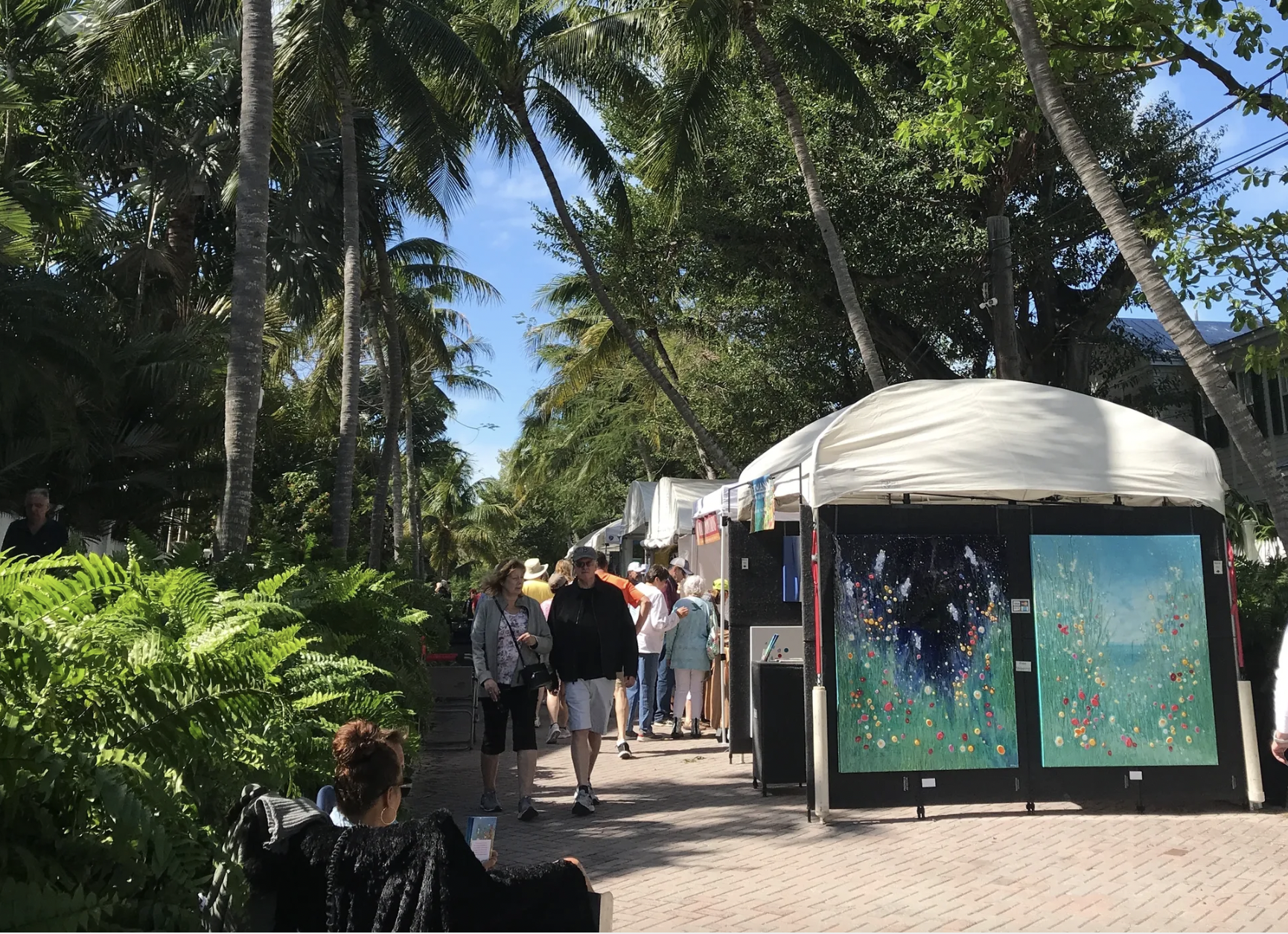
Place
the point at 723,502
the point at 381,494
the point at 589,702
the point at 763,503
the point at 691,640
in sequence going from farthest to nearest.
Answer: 1. the point at 381,494
2. the point at 691,640
3. the point at 723,502
4. the point at 763,503
5. the point at 589,702

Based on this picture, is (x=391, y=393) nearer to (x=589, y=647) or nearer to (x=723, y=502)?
(x=723, y=502)

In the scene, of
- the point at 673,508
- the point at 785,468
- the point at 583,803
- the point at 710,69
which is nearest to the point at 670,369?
the point at 710,69

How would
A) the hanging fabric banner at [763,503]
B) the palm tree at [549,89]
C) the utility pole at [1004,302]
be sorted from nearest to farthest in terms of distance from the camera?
the hanging fabric banner at [763,503] < the utility pole at [1004,302] < the palm tree at [549,89]

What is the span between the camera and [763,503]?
33.2 ft

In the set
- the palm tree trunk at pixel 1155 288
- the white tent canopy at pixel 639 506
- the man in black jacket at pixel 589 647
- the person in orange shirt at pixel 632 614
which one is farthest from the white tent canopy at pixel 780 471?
the white tent canopy at pixel 639 506

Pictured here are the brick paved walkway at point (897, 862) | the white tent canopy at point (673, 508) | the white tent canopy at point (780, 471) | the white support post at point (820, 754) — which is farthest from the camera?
the white tent canopy at point (673, 508)

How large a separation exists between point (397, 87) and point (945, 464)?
36.9 feet

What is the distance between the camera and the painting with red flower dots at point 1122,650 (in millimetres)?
8453

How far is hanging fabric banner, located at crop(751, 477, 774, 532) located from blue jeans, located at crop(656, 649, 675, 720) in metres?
3.56

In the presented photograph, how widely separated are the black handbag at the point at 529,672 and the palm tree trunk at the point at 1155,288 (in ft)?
18.5

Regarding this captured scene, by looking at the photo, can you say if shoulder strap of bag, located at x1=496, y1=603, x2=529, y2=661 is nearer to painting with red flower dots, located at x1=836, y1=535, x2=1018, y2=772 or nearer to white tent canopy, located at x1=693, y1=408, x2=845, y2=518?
painting with red flower dots, located at x1=836, y1=535, x2=1018, y2=772

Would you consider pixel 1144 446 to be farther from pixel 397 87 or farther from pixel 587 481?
pixel 587 481

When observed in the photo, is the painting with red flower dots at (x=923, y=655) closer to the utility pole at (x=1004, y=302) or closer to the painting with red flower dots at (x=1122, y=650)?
the painting with red flower dots at (x=1122, y=650)

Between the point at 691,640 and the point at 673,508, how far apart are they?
5.46 metres
